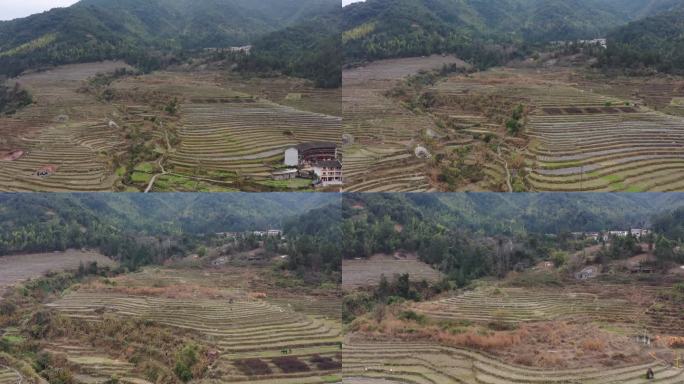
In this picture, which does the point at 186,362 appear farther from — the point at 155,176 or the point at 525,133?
the point at 525,133

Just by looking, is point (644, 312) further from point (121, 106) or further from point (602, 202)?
point (121, 106)

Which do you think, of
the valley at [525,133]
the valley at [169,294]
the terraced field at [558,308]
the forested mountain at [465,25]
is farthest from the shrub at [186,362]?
the forested mountain at [465,25]

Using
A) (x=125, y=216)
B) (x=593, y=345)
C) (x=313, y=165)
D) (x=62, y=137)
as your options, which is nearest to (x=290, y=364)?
(x=313, y=165)

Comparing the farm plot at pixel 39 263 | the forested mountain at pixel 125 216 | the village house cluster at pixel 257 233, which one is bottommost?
the farm plot at pixel 39 263

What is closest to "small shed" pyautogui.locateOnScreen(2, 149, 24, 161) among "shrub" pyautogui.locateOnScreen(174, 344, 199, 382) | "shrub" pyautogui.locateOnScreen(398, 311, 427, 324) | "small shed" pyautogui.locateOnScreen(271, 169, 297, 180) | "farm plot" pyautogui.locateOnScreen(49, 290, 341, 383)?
"farm plot" pyautogui.locateOnScreen(49, 290, 341, 383)

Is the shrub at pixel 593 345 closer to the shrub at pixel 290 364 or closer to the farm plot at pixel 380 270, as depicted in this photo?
the farm plot at pixel 380 270
